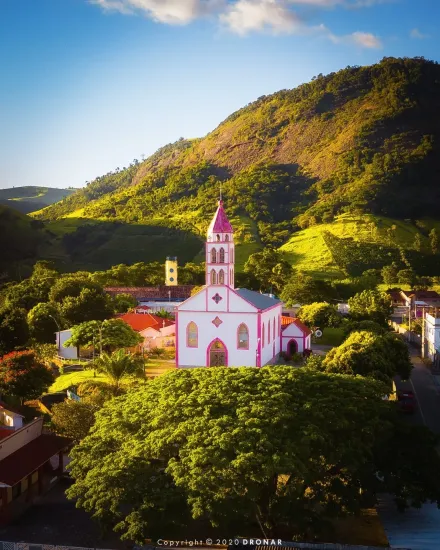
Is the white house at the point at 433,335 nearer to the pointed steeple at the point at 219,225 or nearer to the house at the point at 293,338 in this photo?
the house at the point at 293,338

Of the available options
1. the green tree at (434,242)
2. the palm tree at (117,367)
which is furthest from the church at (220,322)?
the green tree at (434,242)

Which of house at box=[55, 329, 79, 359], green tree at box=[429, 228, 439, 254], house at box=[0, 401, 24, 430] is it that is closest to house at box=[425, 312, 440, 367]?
house at box=[55, 329, 79, 359]

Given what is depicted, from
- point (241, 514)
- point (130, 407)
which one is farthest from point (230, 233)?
point (241, 514)

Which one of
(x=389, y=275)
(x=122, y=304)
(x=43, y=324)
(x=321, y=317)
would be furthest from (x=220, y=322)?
(x=389, y=275)

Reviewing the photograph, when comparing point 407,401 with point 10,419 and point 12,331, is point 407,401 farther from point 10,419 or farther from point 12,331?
point 12,331

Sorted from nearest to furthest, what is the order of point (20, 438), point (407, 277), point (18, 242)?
point (20, 438), point (407, 277), point (18, 242)

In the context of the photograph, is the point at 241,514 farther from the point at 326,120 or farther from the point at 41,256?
the point at 326,120
